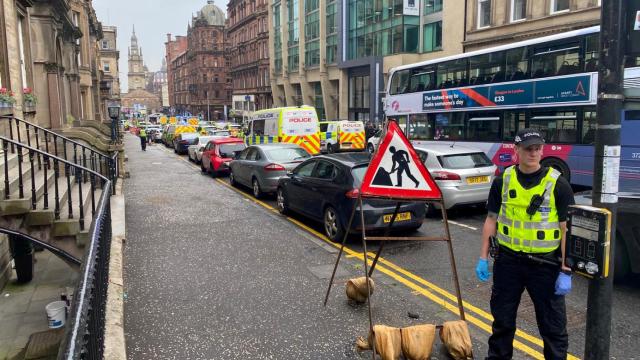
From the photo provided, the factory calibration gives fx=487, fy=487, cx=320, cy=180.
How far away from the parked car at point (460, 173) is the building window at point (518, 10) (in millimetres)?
19051

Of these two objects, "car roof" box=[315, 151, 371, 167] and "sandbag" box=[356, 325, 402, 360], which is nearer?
"sandbag" box=[356, 325, 402, 360]

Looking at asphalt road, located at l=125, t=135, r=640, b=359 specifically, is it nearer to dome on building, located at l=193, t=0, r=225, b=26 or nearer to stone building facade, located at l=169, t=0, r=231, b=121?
stone building facade, located at l=169, t=0, r=231, b=121

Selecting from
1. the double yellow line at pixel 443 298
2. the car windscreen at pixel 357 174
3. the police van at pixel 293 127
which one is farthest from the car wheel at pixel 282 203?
the police van at pixel 293 127

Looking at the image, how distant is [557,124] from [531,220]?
1057cm

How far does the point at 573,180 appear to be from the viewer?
12719 mm

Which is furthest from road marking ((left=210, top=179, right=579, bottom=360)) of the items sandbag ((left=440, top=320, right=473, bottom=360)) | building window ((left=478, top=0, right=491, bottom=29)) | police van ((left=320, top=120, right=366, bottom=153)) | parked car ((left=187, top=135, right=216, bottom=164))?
building window ((left=478, top=0, right=491, bottom=29))

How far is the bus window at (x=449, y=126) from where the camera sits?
16.3 m

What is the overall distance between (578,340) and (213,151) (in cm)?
1583

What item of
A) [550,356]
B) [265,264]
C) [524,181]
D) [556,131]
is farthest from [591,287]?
[556,131]

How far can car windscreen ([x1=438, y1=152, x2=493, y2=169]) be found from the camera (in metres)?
10.5

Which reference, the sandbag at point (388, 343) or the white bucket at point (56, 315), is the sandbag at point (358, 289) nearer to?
the sandbag at point (388, 343)

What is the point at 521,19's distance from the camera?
26297 mm

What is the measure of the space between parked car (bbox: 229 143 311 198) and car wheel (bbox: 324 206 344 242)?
407 centimetres

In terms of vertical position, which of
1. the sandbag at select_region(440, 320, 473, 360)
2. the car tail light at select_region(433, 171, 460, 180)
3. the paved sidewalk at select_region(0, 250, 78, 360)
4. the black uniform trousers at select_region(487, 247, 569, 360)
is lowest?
the paved sidewalk at select_region(0, 250, 78, 360)
